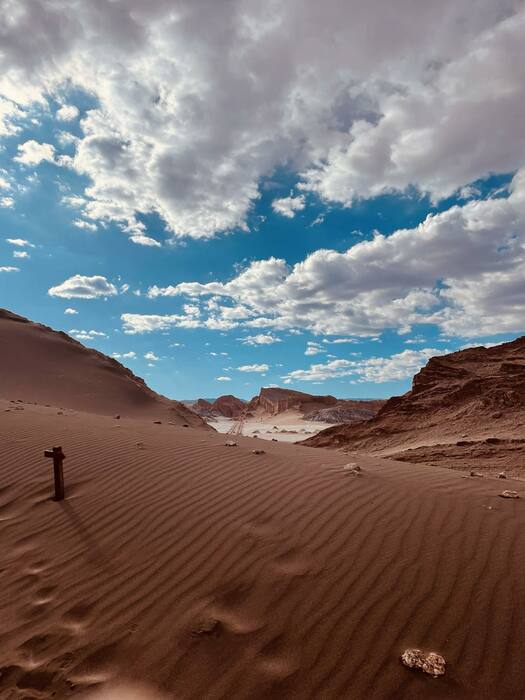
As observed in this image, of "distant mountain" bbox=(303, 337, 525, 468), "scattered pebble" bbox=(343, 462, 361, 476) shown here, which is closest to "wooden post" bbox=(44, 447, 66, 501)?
"scattered pebble" bbox=(343, 462, 361, 476)

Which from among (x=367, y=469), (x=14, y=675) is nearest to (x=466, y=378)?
(x=367, y=469)

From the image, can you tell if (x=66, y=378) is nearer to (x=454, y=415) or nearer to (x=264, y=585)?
(x=454, y=415)

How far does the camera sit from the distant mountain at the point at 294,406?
4719cm

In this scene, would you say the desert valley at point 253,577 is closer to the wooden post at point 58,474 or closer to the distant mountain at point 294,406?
the wooden post at point 58,474

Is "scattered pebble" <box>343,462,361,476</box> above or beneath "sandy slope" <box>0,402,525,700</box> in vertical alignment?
above

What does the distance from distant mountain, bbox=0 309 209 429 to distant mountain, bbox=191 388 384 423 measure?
716 inches

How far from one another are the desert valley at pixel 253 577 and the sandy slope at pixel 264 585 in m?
0.01

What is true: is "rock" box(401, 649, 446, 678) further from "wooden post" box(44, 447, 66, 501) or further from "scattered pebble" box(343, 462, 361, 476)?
"wooden post" box(44, 447, 66, 501)

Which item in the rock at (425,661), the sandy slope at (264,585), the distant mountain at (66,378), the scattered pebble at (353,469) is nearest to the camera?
the rock at (425,661)

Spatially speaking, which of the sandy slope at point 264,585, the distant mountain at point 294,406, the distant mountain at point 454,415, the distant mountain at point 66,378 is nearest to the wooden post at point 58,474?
the sandy slope at point 264,585

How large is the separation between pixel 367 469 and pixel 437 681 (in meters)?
3.86

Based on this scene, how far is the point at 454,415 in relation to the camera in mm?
17562

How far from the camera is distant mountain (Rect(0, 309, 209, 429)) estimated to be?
26.5 metres

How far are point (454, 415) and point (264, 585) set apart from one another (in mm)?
15980
